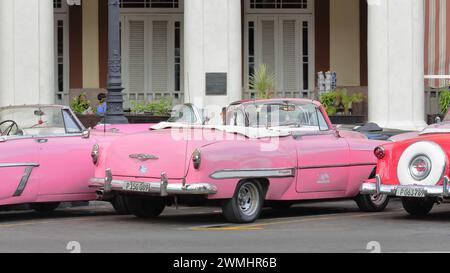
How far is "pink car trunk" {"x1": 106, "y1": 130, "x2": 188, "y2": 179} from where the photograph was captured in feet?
39.9

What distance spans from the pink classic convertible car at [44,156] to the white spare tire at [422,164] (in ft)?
12.2

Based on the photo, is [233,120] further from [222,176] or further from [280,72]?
[280,72]

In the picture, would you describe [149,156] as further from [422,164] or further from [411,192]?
[422,164]

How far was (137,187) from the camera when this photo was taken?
12359 millimetres

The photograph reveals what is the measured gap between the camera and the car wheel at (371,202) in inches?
558

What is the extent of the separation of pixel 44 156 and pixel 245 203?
8.70ft

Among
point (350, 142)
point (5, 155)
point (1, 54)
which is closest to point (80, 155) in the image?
point (5, 155)

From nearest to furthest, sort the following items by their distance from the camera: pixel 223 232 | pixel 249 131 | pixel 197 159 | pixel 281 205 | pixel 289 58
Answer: pixel 223 232
pixel 197 159
pixel 249 131
pixel 281 205
pixel 289 58

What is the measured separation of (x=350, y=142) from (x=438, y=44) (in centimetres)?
1121

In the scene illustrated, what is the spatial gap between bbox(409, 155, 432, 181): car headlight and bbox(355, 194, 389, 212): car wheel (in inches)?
61.3

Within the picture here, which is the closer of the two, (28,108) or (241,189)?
(241,189)

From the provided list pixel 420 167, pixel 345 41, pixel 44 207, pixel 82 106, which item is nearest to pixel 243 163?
pixel 420 167

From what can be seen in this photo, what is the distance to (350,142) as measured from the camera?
13.9 metres
